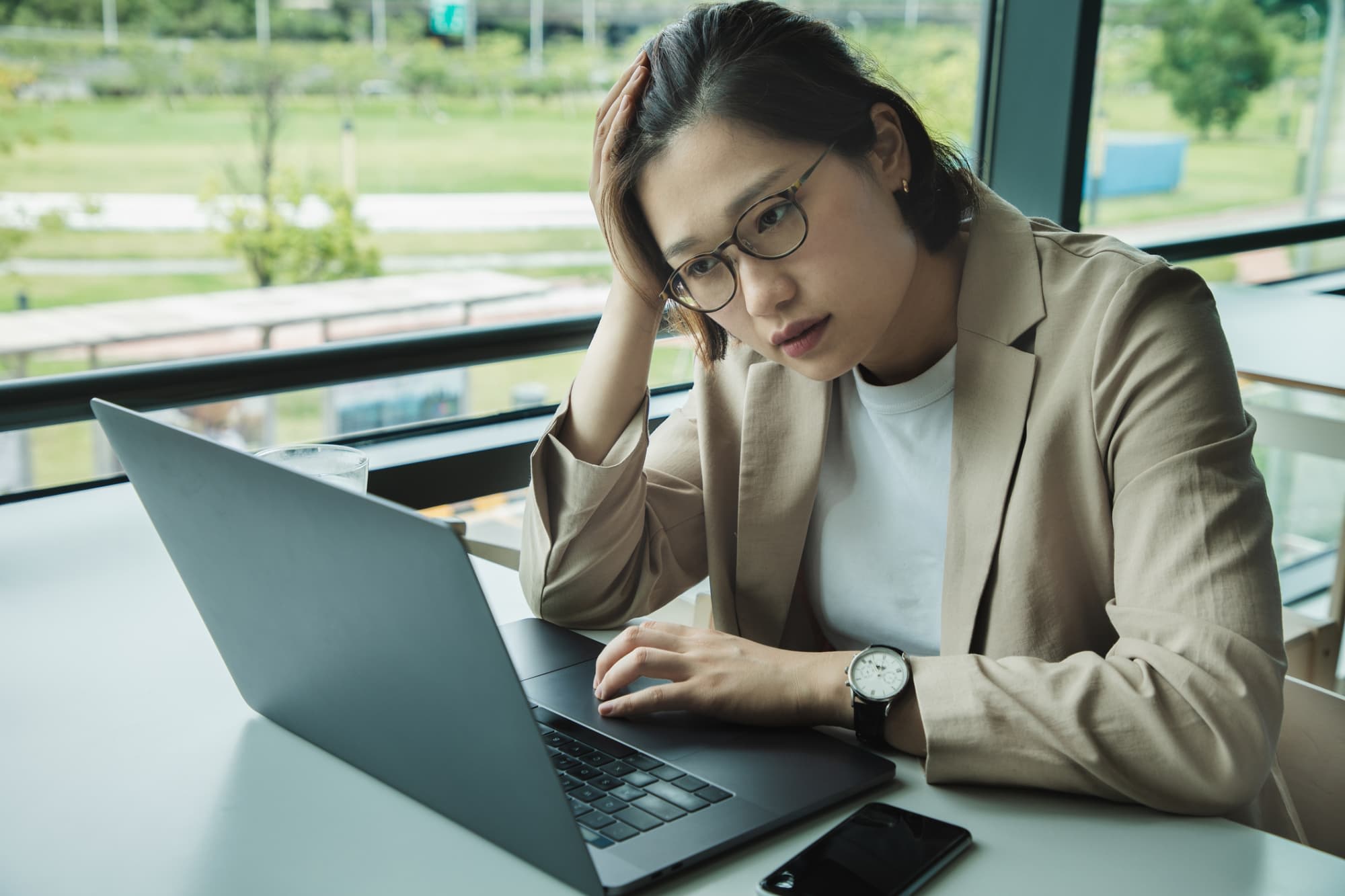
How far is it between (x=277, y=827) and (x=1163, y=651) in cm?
66

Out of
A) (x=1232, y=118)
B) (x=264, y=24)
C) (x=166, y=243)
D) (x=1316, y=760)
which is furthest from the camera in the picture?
(x=1232, y=118)

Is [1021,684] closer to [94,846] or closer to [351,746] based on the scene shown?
[351,746]

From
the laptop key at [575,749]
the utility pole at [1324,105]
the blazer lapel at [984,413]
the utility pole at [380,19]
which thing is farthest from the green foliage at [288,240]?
the utility pole at [1324,105]

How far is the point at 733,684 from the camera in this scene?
35.4 inches

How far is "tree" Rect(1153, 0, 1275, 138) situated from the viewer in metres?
3.91

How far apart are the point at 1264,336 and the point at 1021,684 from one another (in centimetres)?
A: 193

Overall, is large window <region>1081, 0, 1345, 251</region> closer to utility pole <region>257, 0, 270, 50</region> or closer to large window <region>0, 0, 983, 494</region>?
large window <region>0, 0, 983, 494</region>

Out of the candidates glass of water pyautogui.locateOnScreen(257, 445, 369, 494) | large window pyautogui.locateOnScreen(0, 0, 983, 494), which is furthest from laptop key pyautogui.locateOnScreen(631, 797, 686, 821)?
large window pyautogui.locateOnScreen(0, 0, 983, 494)

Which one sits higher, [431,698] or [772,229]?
[772,229]

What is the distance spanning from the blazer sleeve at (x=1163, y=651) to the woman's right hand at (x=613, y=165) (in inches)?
19.4

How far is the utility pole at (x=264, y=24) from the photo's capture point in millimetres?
3100

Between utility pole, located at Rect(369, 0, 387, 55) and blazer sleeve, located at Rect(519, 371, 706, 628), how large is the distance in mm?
1744

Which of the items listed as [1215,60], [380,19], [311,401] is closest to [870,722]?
[311,401]

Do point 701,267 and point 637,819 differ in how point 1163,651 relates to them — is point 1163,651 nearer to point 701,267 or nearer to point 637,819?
point 637,819
